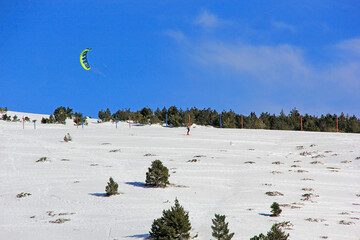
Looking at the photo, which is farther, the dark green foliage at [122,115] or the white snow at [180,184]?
the dark green foliage at [122,115]

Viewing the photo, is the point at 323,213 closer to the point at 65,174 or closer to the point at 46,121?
the point at 65,174

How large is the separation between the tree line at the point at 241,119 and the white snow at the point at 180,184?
1444 centimetres

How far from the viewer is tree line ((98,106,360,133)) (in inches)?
1789

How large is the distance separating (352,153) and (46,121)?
132 feet

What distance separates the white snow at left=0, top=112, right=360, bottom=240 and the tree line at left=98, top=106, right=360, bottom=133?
14440 mm

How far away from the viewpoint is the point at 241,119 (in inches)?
1977

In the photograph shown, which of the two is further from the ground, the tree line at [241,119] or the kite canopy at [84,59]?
the kite canopy at [84,59]

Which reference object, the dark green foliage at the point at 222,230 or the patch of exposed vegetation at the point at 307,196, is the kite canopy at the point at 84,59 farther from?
the dark green foliage at the point at 222,230

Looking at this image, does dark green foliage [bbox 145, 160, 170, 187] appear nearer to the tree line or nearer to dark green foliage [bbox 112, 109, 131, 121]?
the tree line

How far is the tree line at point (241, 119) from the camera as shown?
45.4m

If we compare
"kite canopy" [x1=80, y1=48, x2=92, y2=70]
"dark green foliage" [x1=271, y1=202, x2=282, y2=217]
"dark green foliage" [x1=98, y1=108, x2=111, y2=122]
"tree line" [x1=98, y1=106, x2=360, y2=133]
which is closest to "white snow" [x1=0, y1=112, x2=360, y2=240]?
"dark green foliage" [x1=271, y1=202, x2=282, y2=217]

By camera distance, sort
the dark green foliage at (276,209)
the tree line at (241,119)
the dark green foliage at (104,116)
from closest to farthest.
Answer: the dark green foliage at (276,209)
the tree line at (241,119)
the dark green foliage at (104,116)

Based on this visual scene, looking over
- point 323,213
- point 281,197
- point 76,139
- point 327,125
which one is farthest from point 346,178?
point 327,125

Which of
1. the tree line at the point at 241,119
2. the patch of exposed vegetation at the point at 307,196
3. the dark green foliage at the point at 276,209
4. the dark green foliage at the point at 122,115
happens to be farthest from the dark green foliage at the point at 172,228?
the dark green foliage at the point at 122,115
